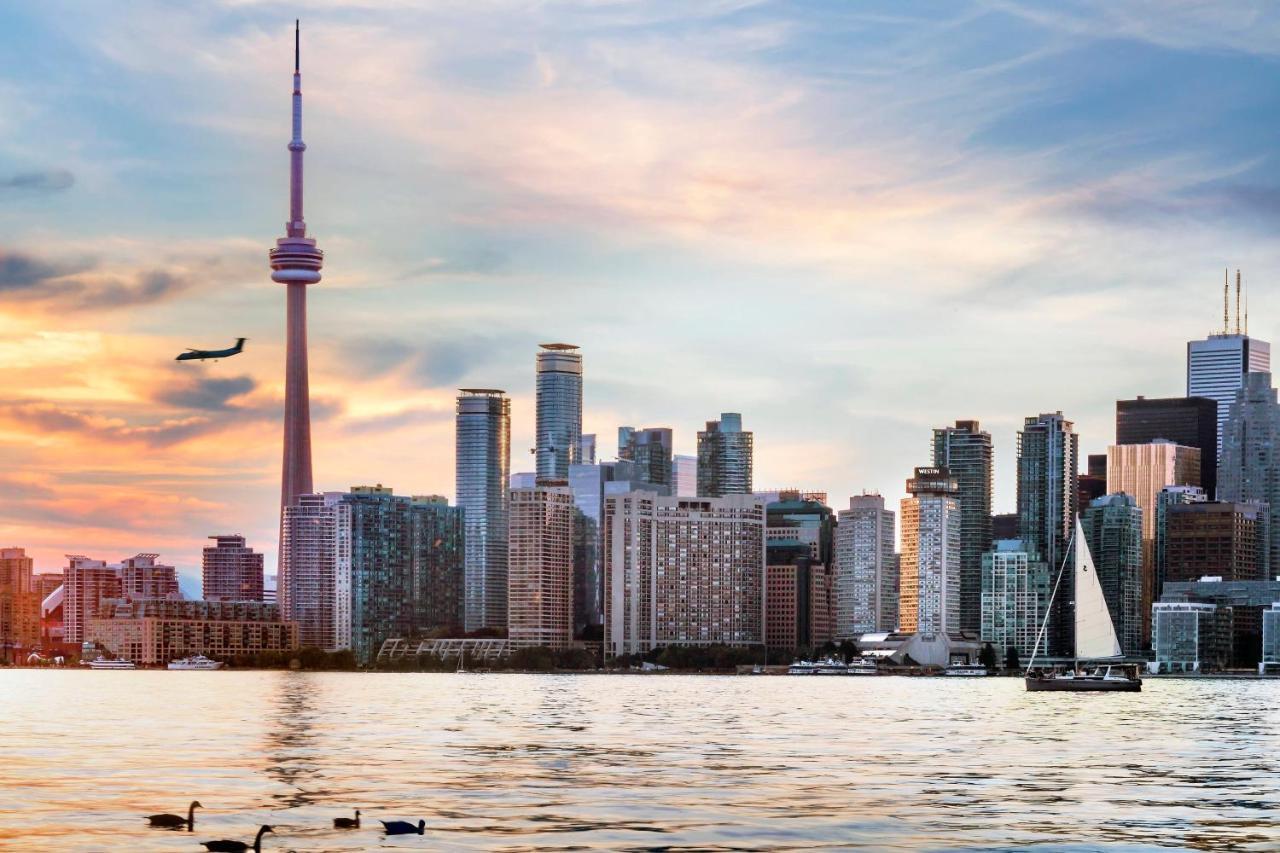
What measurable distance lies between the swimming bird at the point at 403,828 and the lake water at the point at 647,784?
0.40 metres

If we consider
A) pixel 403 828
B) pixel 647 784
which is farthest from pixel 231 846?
pixel 647 784

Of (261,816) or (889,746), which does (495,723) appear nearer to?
(889,746)

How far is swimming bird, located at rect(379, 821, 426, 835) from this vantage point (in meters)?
69.4

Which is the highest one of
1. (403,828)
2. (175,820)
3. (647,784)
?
(403,828)

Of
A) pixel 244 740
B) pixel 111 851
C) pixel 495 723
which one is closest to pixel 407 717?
pixel 495 723

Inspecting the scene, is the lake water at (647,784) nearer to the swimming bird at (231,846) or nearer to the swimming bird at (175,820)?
the swimming bird at (175,820)

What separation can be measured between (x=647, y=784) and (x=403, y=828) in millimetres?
23413

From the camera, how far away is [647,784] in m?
91.4

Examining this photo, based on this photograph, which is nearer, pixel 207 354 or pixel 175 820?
pixel 175 820

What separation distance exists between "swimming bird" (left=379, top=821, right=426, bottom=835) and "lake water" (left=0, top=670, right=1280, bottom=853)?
40cm

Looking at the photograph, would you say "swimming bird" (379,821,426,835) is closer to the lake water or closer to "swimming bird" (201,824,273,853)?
the lake water

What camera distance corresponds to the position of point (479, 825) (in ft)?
241

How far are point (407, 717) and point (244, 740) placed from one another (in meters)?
42.5

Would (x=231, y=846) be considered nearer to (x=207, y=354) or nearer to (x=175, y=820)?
(x=175, y=820)
